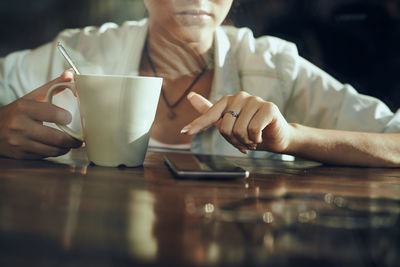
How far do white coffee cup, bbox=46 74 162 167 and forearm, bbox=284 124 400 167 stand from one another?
297 millimetres

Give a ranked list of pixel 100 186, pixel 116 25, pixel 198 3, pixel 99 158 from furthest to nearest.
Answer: pixel 116 25
pixel 198 3
pixel 99 158
pixel 100 186

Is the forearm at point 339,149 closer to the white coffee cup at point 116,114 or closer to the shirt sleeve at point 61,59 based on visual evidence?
the white coffee cup at point 116,114

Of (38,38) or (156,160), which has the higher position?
(38,38)

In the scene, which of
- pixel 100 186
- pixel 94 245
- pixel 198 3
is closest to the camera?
pixel 94 245

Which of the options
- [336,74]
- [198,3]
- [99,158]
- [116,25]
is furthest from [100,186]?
[336,74]

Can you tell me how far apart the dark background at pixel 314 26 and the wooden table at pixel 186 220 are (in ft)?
2.61

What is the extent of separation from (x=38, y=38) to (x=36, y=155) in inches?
29.3

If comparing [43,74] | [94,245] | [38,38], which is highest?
[38,38]

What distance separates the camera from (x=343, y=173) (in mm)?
564

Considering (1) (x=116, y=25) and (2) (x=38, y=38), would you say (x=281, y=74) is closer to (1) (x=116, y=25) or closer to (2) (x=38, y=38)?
(1) (x=116, y=25)

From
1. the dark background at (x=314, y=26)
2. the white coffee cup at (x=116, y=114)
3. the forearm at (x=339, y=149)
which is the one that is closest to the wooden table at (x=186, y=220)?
the white coffee cup at (x=116, y=114)

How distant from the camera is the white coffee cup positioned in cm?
44

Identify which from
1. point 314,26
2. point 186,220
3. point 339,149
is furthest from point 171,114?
point 186,220

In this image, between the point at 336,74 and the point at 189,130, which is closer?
the point at 189,130
